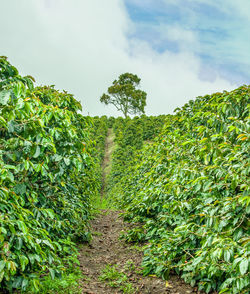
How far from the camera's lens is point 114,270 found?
166 inches

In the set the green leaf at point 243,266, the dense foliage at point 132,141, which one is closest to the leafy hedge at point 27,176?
the green leaf at point 243,266

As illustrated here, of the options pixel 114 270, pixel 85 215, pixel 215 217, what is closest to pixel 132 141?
pixel 85 215

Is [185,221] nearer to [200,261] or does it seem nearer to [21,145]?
[200,261]

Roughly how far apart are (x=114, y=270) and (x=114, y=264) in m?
0.34

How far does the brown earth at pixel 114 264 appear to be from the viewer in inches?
133

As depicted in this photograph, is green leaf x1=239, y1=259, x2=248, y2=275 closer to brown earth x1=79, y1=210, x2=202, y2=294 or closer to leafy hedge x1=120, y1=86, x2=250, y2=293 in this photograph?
leafy hedge x1=120, y1=86, x2=250, y2=293

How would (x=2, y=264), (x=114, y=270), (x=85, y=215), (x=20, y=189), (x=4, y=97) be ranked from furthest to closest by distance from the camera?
1. (x=85, y=215)
2. (x=114, y=270)
3. (x=20, y=189)
4. (x=4, y=97)
5. (x=2, y=264)

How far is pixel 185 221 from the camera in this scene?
370 centimetres

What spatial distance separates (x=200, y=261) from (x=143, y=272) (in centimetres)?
121

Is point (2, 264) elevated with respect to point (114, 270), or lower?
elevated

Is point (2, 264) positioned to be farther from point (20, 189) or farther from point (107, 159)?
point (107, 159)

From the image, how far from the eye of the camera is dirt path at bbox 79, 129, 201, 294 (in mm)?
3416

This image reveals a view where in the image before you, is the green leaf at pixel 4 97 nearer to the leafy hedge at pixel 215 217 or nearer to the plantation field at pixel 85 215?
the plantation field at pixel 85 215

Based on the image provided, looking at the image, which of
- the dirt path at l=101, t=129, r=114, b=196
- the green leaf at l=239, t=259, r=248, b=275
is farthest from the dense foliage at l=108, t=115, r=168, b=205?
the green leaf at l=239, t=259, r=248, b=275
